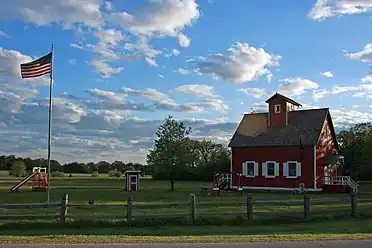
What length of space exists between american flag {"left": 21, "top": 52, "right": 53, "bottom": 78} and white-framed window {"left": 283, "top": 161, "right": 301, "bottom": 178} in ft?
83.8

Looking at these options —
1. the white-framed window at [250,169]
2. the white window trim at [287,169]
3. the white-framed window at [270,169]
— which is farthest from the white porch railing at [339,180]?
the white-framed window at [250,169]

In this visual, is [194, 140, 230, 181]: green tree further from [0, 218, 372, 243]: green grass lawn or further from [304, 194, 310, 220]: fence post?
[0, 218, 372, 243]: green grass lawn

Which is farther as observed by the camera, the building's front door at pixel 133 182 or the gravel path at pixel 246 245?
the building's front door at pixel 133 182

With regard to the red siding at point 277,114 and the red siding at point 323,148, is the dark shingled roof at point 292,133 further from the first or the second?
the red siding at point 323,148

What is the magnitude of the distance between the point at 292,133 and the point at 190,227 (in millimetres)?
30467

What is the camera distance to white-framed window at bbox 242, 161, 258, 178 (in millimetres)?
46531

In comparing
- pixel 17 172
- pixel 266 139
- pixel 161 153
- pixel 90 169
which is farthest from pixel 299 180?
pixel 90 169

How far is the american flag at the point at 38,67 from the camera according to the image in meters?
25.6

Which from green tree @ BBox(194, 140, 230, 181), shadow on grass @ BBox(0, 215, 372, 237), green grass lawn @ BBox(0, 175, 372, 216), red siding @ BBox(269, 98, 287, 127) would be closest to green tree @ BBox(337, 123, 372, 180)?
green grass lawn @ BBox(0, 175, 372, 216)

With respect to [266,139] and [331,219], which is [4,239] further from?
[266,139]

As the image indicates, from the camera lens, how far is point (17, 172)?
3563 inches

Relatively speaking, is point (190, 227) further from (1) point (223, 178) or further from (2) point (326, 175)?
(2) point (326, 175)

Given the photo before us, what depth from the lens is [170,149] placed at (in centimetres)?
5144

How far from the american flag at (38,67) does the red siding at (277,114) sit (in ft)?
87.4
